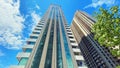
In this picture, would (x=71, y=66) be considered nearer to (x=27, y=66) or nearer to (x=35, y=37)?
(x=27, y=66)

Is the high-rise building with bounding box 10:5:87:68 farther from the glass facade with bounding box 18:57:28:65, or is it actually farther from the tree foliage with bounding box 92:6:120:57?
the tree foliage with bounding box 92:6:120:57

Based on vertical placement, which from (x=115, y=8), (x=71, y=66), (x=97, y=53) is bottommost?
(x=97, y=53)

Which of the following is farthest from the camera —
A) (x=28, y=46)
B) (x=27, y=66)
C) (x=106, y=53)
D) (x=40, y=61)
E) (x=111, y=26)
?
(x=106, y=53)

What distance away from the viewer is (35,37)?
42.9m

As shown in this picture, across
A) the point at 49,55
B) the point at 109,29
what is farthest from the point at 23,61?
the point at 109,29

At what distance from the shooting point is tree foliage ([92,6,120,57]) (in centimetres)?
1071

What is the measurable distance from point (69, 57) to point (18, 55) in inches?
458

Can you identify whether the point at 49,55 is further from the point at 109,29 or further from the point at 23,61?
the point at 109,29

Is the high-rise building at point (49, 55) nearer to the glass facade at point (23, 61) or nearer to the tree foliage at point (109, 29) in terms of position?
the glass facade at point (23, 61)

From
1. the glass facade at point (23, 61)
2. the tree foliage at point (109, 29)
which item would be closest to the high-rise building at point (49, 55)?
the glass facade at point (23, 61)

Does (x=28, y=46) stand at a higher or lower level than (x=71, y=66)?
higher

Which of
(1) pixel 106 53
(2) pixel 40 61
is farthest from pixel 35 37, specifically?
(1) pixel 106 53

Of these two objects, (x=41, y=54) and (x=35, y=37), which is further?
(x=35, y=37)

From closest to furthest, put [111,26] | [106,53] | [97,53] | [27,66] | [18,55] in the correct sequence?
1. [111,26]
2. [27,66]
3. [18,55]
4. [106,53]
5. [97,53]
